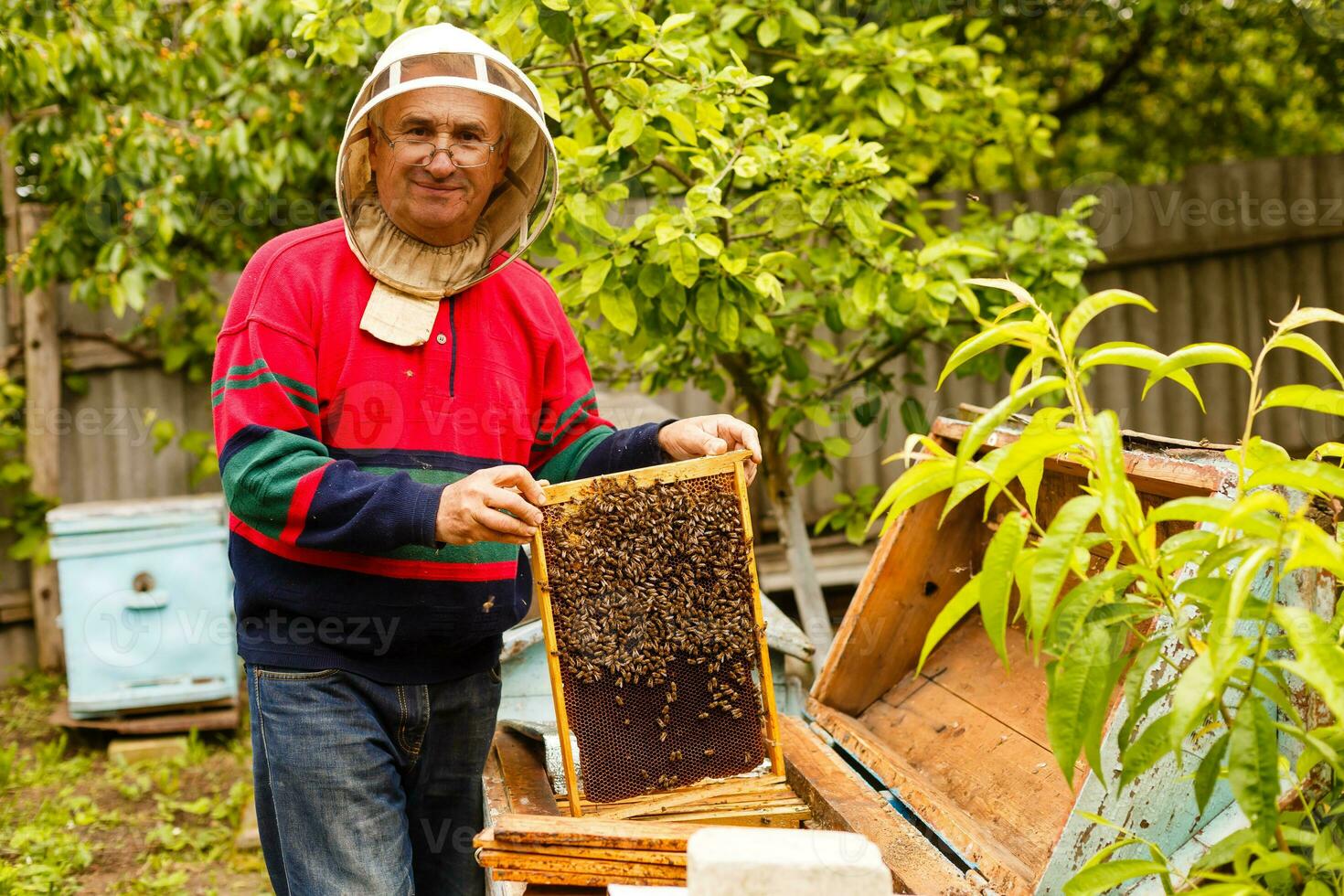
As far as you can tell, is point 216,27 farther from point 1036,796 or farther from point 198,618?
point 1036,796

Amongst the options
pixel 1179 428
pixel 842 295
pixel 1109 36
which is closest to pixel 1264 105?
pixel 1109 36

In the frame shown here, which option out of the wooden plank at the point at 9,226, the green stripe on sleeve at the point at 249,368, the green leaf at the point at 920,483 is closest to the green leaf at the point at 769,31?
the green stripe on sleeve at the point at 249,368

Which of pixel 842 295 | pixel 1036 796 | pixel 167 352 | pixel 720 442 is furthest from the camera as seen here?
pixel 167 352

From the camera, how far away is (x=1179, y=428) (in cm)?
678

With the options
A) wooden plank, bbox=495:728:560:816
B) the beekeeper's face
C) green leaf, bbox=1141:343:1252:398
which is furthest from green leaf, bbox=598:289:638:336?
green leaf, bbox=1141:343:1252:398

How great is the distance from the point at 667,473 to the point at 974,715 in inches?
39.3

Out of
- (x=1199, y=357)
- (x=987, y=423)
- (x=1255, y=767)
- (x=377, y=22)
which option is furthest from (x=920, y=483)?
(x=377, y=22)

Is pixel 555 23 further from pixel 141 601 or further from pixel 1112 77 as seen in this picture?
pixel 1112 77

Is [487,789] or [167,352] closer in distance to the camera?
[487,789]

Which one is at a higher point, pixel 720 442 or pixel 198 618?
pixel 720 442

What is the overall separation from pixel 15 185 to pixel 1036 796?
6218 millimetres

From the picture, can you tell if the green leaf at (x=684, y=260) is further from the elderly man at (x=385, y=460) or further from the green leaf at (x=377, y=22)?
the green leaf at (x=377, y=22)

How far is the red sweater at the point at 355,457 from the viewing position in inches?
86.3

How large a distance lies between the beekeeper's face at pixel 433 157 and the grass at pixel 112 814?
2944mm
